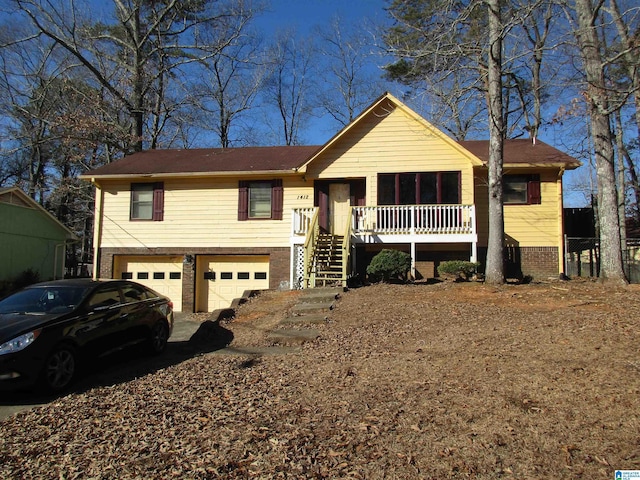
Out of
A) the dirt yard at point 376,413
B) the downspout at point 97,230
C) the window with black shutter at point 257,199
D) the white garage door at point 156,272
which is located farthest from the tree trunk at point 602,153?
the downspout at point 97,230

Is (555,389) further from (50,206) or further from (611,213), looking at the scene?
(50,206)

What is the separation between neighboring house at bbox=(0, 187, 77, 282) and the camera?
19.3 meters

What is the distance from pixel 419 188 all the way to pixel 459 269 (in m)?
3.45

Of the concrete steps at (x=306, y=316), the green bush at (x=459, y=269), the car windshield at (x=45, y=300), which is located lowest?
the concrete steps at (x=306, y=316)

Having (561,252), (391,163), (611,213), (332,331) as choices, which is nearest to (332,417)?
(332,331)

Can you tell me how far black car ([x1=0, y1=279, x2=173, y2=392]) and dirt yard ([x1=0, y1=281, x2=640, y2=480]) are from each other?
661 mm

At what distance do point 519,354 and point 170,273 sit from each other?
14.0 meters

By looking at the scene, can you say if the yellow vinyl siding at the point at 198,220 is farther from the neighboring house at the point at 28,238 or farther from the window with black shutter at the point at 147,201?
the neighboring house at the point at 28,238

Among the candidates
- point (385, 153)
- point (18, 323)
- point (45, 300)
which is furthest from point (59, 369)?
point (385, 153)

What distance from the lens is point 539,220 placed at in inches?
631

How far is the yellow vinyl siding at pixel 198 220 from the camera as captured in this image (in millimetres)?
16969

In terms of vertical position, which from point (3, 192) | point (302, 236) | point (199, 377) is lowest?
point (199, 377)

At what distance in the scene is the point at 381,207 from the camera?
15336 mm

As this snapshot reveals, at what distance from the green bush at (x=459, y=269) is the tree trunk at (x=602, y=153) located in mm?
3287
